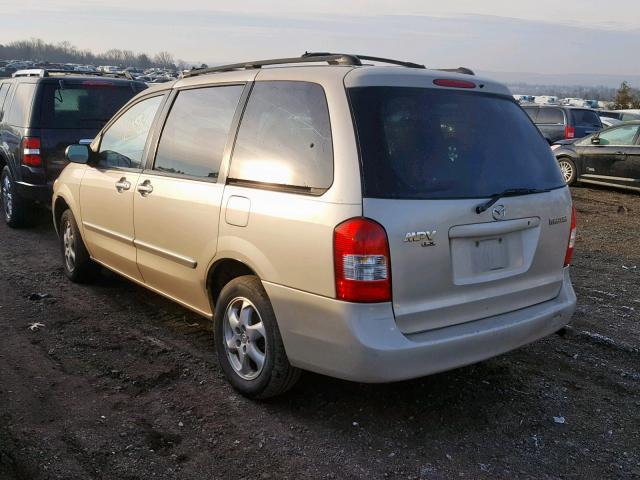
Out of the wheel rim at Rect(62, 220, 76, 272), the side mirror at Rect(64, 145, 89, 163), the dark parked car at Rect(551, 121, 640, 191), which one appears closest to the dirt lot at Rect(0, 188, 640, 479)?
the wheel rim at Rect(62, 220, 76, 272)

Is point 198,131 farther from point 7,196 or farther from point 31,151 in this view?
point 7,196

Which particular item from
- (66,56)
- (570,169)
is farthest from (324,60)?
(66,56)

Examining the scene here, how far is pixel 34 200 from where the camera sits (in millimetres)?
7984

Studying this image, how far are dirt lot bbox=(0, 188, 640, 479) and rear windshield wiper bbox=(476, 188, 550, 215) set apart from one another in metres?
1.20

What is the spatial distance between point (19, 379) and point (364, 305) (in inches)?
92.1

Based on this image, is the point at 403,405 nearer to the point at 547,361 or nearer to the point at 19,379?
the point at 547,361

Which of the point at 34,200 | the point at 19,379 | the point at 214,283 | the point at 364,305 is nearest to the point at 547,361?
the point at 364,305

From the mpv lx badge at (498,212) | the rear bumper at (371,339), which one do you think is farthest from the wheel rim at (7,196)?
the mpv lx badge at (498,212)

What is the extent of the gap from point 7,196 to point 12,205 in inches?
12.4

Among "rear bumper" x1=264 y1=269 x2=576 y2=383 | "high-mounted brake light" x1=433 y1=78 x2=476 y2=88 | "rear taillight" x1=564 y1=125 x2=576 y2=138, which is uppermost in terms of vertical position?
"high-mounted brake light" x1=433 y1=78 x2=476 y2=88

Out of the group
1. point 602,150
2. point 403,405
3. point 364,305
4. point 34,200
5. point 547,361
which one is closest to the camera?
point 364,305

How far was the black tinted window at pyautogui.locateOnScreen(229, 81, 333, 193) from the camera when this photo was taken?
3277mm

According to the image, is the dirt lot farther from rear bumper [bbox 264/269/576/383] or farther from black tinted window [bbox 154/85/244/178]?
black tinted window [bbox 154/85/244/178]

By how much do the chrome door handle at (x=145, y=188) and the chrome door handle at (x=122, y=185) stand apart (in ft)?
0.65
